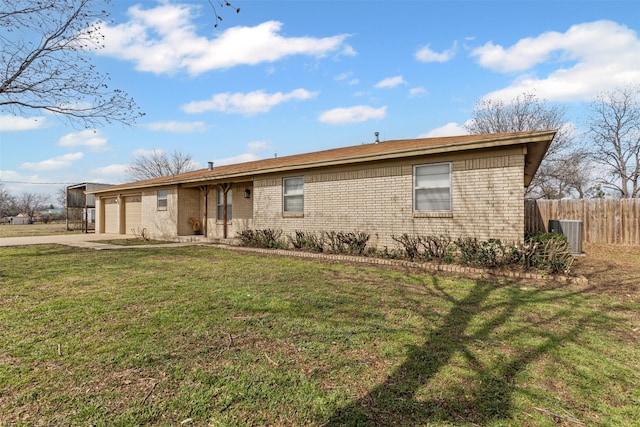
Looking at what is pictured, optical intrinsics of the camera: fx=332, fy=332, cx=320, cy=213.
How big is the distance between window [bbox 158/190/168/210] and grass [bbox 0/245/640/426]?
38.1 feet

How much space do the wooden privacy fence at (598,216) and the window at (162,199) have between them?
1709cm

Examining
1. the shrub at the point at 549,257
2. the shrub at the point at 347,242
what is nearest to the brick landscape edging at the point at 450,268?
the shrub at the point at 549,257

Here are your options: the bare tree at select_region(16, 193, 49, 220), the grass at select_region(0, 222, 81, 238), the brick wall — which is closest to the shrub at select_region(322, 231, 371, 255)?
the brick wall

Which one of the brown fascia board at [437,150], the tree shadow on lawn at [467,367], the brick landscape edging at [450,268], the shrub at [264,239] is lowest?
the tree shadow on lawn at [467,367]

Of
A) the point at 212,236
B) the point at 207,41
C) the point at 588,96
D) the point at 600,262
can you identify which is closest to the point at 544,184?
the point at 588,96

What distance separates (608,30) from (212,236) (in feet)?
55.3

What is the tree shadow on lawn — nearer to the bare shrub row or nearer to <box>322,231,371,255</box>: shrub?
the bare shrub row

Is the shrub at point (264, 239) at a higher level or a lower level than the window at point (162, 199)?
lower

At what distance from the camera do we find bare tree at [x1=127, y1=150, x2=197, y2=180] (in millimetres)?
44719

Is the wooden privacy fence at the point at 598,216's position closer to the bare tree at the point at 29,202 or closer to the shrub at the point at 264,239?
the shrub at the point at 264,239

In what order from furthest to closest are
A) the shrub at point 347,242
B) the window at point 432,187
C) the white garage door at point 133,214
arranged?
the white garage door at point 133,214
the shrub at point 347,242
the window at point 432,187

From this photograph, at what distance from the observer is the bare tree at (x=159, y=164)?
44.7 meters

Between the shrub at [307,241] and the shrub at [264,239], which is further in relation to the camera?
the shrub at [264,239]

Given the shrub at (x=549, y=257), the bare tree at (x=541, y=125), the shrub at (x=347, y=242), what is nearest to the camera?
the shrub at (x=549, y=257)
